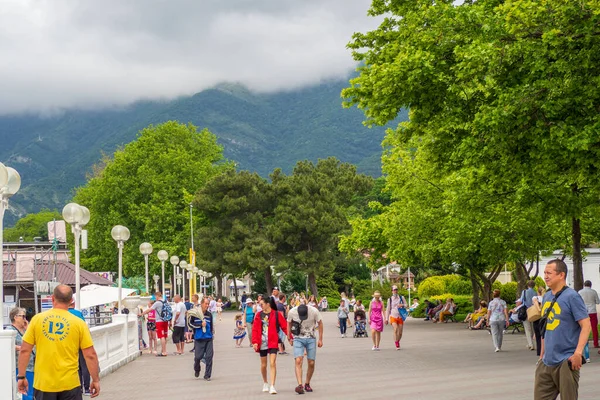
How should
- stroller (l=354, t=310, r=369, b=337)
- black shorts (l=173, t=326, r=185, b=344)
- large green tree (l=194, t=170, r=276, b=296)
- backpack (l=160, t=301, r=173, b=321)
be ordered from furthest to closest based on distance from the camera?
large green tree (l=194, t=170, r=276, b=296) < stroller (l=354, t=310, r=369, b=337) < backpack (l=160, t=301, r=173, b=321) < black shorts (l=173, t=326, r=185, b=344)

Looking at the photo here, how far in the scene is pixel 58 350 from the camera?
851 centimetres

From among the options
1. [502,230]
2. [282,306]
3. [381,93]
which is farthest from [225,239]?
[381,93]

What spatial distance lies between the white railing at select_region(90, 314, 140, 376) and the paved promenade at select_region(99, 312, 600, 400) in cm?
31

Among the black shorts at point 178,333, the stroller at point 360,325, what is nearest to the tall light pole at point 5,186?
the black shorts at point 178,333

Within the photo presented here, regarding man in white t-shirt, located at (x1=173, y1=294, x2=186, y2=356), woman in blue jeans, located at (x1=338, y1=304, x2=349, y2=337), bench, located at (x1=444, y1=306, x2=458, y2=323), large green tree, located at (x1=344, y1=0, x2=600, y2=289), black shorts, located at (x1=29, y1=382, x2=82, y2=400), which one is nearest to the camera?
black shorts, located at (x1=29, y1=382, x2=82, y2=400)

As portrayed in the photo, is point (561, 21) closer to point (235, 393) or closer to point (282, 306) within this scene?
point (235, 393)

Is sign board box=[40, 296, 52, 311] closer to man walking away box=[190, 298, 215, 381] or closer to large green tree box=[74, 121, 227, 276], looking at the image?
man walking away box=[190, 298, 215, 381]

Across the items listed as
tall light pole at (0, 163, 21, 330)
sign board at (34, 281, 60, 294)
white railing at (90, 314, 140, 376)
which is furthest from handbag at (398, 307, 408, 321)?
tall light pole at (0, 163, 21, 330)

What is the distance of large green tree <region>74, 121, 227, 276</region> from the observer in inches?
2953

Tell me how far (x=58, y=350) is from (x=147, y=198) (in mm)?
69126

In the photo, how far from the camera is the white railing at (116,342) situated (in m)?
19.6

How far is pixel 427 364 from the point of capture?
794 inches

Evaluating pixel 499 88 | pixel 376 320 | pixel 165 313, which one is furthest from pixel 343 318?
pixel 499 88

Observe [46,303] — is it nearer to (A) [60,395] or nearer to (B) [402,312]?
(B) [402,312]
